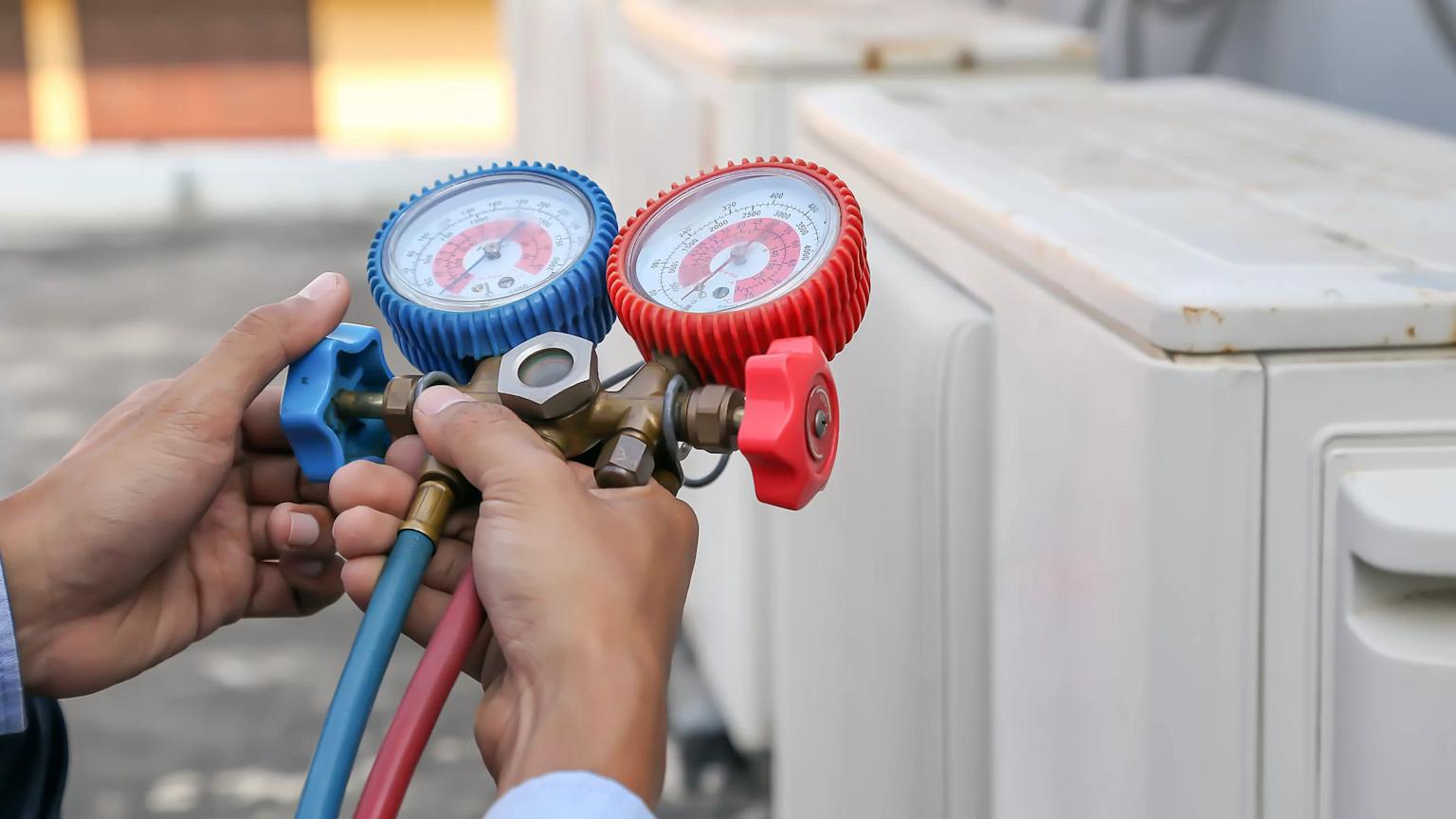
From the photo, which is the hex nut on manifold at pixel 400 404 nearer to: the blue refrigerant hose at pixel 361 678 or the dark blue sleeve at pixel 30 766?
the blue refrigerant hose at pixel 361 678

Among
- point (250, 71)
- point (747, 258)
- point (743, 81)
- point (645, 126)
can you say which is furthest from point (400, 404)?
point (250, 71)

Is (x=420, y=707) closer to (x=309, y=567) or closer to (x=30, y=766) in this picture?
(x=309, y=567)

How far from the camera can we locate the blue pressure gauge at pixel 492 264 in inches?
19.4

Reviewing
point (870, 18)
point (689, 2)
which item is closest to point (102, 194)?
point (689, 2)

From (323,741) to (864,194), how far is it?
0.43 meters

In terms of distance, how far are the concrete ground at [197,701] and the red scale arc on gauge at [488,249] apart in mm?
872

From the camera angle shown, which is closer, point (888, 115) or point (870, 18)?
point (888, 115)

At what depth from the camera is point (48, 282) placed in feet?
9.34

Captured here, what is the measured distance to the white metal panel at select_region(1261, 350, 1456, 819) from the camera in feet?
1.35

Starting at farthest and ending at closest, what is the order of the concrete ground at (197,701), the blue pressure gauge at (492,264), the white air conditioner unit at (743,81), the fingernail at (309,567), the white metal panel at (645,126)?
the concrete ground at (197,701), the white metal panel at (645,126), the white air conditioner unit at (743,81), the fingernail at (309,567), the blue pressure gauge at (492,264)

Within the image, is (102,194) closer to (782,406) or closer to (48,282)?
(48,282)

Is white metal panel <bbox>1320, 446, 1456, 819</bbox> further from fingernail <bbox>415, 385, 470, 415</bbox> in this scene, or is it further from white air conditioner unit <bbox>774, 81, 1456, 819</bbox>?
fingernail <bbox>415, 385, 470, 415</bbox>

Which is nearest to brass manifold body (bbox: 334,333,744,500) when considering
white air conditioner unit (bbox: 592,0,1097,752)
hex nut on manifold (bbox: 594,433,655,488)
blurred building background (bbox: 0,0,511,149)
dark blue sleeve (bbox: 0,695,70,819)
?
hex nut on manifold (bbox: 594,433,655,488)

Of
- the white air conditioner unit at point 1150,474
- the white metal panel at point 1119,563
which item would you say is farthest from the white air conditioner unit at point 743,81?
the white metal panel at point 1119,563
